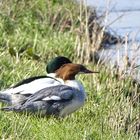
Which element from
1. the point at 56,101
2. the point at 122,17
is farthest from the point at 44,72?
the point at 122,17

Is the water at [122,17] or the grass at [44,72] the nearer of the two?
the grass at [44,72]

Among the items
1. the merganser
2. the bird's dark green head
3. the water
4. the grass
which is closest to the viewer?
the grass

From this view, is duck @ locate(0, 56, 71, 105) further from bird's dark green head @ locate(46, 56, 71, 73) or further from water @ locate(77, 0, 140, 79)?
water @ locate(77, 0, 140, 79)

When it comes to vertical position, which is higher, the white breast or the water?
the water

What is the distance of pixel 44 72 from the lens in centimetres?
744

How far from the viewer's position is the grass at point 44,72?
218 inches

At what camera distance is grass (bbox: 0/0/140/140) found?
5531 mm

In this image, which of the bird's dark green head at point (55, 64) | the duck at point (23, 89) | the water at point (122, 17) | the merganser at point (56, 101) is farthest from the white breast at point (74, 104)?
the water at point (122, 17)

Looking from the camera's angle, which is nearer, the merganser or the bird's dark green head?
the merganser

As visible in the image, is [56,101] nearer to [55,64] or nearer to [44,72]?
[55,64]

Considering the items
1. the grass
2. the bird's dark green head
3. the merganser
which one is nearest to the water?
the grass

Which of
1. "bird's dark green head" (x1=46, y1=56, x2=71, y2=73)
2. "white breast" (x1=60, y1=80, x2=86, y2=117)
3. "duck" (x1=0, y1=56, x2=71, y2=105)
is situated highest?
"bird's dark green head" (x1=46, y1=56, x2=71, y2=73)

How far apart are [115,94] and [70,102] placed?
1.09m

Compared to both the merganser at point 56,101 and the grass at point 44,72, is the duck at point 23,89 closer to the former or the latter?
the merganser at point 56,101
